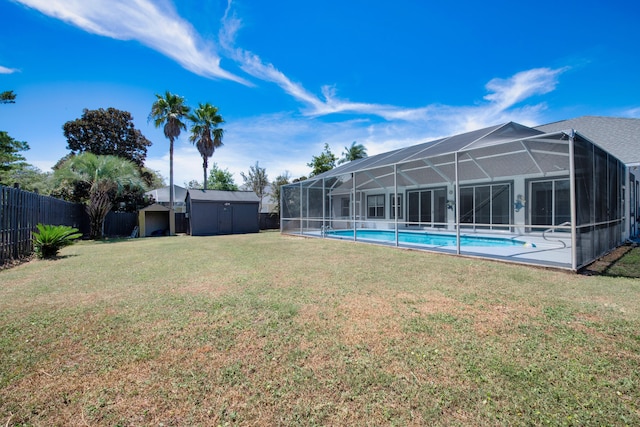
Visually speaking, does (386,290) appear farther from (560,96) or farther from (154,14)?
(560,96)

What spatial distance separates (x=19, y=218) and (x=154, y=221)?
12.1 meters

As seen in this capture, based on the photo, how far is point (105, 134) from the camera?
25.5m

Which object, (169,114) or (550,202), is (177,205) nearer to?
(169,114)

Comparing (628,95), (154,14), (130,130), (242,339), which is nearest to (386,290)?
(242,339)

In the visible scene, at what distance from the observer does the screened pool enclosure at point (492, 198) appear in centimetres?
650

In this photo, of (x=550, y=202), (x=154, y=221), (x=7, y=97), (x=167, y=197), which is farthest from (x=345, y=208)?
(x=167, y=197)

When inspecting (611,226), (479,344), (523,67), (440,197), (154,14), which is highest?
(523,67)

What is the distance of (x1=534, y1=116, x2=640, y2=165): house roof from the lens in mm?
14188

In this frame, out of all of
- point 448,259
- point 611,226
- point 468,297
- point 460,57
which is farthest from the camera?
point 460,57

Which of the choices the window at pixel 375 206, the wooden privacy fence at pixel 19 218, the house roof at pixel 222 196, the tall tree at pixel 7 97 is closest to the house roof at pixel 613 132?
the window at pixel 375 206

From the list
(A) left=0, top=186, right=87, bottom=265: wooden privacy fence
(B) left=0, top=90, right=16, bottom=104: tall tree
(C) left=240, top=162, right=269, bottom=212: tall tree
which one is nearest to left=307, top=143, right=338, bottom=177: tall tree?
(C) left=240, top=162, right=269, bottom=212: tall tree

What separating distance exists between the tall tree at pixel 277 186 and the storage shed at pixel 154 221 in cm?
781

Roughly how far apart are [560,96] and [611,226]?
12.9 metres

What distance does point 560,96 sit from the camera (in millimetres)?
16859
